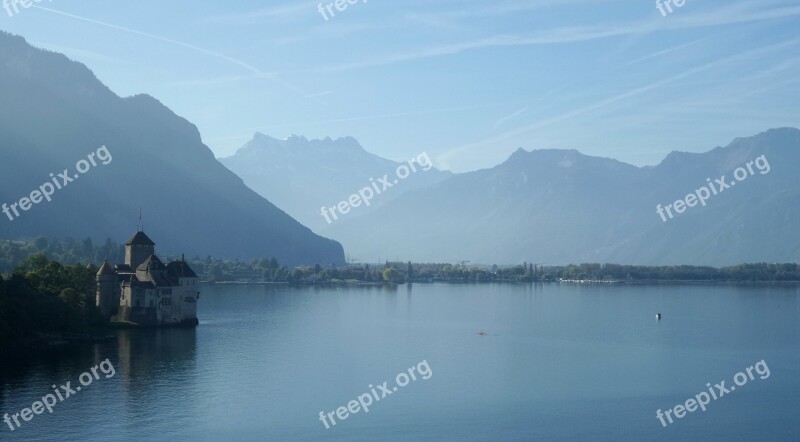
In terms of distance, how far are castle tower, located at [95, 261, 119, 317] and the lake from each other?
22.1 feet

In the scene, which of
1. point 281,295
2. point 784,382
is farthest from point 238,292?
point 784,382

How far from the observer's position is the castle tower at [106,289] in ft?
279

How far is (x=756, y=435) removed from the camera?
48.9 metres

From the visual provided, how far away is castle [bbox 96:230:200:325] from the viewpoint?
85.8 meters

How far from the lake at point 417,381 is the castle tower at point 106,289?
6742mm

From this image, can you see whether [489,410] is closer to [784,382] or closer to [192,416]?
[192,416]

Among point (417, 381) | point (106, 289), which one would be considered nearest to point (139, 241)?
point (106, 289)

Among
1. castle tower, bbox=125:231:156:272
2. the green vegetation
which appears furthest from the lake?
castle tower, bbox=125:231:156:272

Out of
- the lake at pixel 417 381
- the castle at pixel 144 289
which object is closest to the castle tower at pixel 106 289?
the castle at pixel 144 289

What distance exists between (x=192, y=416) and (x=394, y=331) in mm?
48095

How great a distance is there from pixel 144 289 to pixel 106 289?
3467mm

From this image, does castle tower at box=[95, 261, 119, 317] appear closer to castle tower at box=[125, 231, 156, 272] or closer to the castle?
the castle

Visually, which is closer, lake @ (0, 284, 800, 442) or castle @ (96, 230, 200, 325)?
lake @ (0, 284, 800, 442)

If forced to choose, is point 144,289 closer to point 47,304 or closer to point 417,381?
point 47,304
